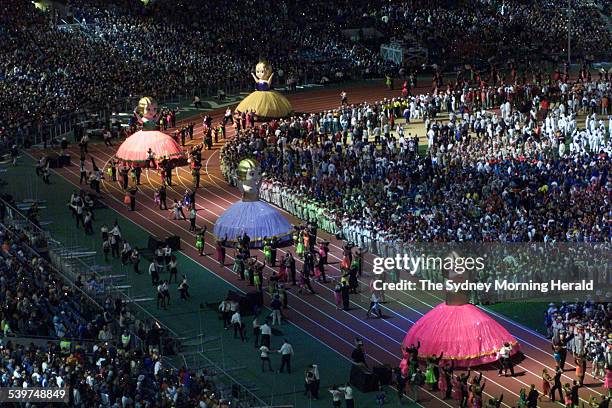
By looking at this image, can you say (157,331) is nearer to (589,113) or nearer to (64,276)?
(64,276)

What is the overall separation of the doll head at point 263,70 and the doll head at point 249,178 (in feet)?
60.5

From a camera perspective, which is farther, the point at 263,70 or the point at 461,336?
the point at 263,70

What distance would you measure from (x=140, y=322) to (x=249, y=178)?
1177 cm

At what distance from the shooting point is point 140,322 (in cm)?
5950

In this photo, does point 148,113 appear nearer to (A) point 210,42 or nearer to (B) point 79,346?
(A) point 210,42

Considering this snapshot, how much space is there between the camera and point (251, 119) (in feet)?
284

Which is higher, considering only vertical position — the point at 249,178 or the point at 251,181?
the point at 249,178

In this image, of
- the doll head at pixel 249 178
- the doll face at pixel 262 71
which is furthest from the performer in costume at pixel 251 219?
the doll face at pixel 262 71

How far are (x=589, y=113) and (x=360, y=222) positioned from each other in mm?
22041

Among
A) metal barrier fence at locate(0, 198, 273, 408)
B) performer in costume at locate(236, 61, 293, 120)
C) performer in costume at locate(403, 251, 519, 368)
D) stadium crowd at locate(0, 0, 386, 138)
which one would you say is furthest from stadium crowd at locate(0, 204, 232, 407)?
performer in costume at locate(236, 61, 293, 120)

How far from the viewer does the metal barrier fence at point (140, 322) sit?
5522 centimetres

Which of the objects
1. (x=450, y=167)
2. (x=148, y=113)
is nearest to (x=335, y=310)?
(x=450, y=167)

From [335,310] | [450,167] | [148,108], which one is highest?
[148,108]

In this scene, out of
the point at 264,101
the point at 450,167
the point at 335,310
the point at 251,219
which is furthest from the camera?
the point at 264,101
